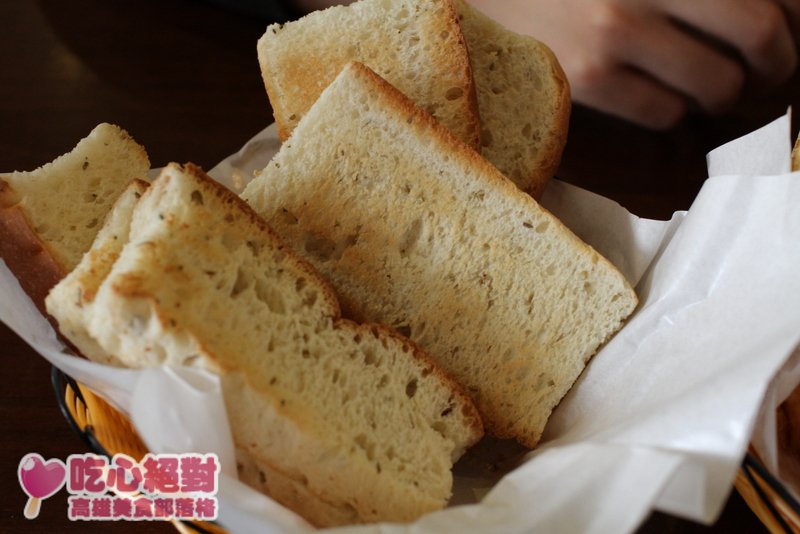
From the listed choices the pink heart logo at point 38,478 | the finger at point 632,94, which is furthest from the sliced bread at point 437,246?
the finger at point 632,94

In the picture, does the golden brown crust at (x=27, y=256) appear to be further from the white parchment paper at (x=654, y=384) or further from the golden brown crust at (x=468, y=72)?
the golden brown crust at (x=468, y=72)

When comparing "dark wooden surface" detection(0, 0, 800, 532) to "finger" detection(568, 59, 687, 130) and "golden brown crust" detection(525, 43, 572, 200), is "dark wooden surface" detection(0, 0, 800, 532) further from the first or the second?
"golden brown crust" detection(525, 43, 572, 200)

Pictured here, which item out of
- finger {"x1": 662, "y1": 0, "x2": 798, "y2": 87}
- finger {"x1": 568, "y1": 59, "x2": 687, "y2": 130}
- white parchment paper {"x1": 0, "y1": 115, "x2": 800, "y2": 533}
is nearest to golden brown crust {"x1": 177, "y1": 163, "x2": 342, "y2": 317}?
white parchment paper {"x1": 0, "y1": 115, "x2": 800, "y2": 533}

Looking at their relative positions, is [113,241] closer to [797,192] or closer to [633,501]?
[633,501]

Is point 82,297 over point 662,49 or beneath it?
beneath

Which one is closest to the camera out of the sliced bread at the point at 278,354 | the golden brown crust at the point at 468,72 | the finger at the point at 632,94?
the sliced bread at the point at 278,354

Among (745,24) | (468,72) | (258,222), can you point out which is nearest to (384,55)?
(468,72)

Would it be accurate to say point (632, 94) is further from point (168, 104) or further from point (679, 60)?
point (168, 104)
